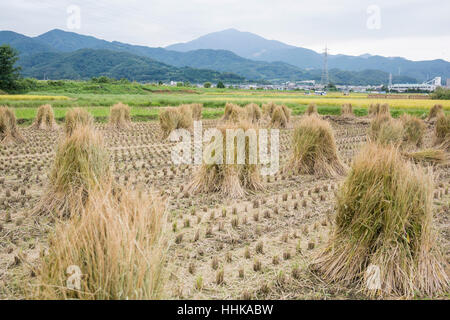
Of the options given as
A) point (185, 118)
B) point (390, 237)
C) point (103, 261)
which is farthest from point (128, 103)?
point (103, 261)

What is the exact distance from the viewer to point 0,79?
3709 centimetres

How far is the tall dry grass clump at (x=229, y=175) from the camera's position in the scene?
22.4 feet

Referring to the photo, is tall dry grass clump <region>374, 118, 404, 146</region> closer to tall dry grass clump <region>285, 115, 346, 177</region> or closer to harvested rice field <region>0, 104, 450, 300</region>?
harvested rice field <region>0, 104, 450, 300</region>

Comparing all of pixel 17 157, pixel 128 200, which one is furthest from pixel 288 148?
pixel 128 200

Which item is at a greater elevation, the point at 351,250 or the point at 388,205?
the point at 388,205

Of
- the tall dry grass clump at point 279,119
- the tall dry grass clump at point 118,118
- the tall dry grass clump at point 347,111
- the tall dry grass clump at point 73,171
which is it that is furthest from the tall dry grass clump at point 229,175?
the tall dry grass clump at point 347,111

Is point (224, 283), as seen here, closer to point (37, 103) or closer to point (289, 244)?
point (289, 244)

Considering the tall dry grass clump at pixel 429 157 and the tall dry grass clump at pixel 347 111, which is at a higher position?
the tall dry grass clump at pixel 347 111

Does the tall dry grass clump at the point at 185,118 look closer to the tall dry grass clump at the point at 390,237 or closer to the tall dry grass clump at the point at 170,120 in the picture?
the tall dry grass clump at the point at 170,120

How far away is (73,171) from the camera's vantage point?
554 cm

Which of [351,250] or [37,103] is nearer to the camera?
[351,250]

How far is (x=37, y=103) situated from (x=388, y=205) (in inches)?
1015

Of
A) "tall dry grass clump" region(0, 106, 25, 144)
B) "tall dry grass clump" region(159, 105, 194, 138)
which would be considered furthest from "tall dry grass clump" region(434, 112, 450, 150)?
"tall dry grass clump" region(0, 106, 25, 144)

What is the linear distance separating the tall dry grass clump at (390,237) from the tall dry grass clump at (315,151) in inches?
181
